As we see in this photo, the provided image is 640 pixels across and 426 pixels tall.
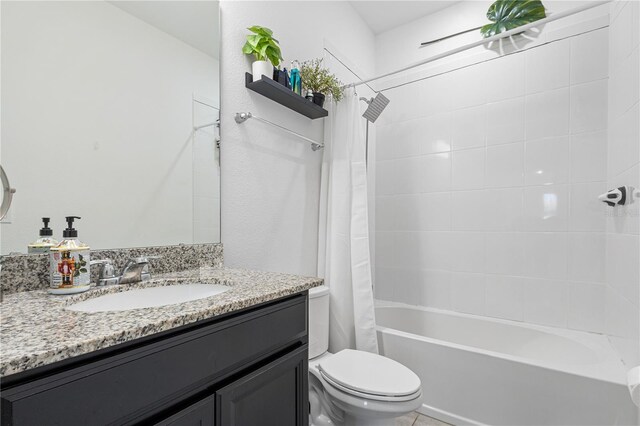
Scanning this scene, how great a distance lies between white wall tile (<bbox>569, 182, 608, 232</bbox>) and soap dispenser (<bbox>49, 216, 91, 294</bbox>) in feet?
8.07

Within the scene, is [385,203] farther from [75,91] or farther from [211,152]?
[75,91]

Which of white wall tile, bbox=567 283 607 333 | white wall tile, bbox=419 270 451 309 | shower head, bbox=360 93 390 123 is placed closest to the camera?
white wall tile, bbox=567 283 607 333

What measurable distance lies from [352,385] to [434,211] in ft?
5.17

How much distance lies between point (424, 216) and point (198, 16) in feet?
6.50

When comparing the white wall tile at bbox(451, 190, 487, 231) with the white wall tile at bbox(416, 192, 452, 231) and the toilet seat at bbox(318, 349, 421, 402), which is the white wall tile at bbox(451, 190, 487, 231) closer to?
the white wall tile at bbox(416, 192, 452, 231)

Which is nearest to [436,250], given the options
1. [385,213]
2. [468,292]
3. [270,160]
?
[468,292]

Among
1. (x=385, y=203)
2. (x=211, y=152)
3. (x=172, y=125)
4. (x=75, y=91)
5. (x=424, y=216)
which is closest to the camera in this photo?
(x=75, y=91)

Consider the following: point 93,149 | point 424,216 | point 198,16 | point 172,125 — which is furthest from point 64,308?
point 424,216

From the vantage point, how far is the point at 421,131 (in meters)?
2.53

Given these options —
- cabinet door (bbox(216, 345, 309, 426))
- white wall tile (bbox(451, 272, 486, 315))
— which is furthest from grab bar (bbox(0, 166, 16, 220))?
white wall tile (bbox(451, 272, 486, 315))

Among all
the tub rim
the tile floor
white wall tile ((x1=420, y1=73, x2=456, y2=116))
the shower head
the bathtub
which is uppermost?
white wall tile ((x1=420, y1=73, x2=456, y2=116))

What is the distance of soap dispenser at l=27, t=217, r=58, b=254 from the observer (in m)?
0.85

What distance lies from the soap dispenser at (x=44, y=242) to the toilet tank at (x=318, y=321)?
104cm

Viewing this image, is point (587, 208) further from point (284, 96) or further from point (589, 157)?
point (284, 96)
